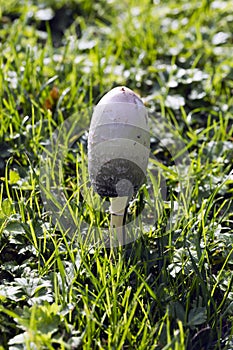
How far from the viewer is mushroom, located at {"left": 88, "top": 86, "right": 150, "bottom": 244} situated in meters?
1.95

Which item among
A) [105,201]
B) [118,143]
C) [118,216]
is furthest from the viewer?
[105,201]

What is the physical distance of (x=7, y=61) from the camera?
320 centimetres

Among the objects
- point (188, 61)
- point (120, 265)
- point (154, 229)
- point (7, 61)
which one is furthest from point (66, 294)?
point (188, 61)

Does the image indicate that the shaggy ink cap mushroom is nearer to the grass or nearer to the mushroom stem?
the mushroom stem

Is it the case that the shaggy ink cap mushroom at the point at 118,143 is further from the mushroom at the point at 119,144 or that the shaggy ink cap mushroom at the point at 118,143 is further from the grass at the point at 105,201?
the grass at the point at 105,201

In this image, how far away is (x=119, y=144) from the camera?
1972 mm

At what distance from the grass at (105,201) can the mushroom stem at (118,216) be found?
2.4 inches

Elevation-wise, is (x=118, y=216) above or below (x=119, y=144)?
below

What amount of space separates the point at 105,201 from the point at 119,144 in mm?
504

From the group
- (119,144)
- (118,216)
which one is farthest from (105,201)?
(119,144)

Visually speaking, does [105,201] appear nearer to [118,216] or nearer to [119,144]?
[118,216]

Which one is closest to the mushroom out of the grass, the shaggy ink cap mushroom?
the shaggy ink cap mushroom

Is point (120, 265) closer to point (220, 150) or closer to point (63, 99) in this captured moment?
point (220, 150)

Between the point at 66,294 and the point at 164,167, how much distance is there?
36.4 inches
